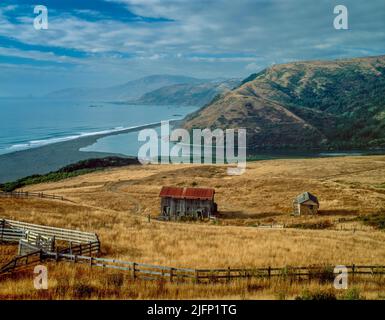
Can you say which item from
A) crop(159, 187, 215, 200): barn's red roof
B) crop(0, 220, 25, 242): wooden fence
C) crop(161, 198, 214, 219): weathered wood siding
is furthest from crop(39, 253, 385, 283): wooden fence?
crop(159, 187, 215, 200): barn's red roof

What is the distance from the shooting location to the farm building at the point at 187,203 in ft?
199

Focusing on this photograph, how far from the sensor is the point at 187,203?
202 feet

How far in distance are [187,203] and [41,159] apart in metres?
92.3

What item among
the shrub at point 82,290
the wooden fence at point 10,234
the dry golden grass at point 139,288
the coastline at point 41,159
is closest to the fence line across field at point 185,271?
the dry golden grass at point 139,288

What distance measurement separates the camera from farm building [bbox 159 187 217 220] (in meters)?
60.6

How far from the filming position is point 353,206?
5978 cm

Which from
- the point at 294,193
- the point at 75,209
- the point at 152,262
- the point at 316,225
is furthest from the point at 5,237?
the point at 294,193

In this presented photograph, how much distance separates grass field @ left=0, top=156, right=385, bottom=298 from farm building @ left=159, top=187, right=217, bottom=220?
102 inches

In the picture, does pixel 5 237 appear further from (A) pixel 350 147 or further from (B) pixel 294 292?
(A) pixel 350 147

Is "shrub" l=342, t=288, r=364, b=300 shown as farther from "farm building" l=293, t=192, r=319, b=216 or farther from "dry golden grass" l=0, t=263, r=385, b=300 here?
"farm building" l=293, t=192, r=319, b=216

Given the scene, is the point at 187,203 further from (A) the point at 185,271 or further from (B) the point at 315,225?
(A) the point at 185,271

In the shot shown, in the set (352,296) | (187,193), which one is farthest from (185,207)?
(352,296)

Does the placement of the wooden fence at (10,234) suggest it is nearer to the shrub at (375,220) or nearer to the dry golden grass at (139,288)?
the dry golden grass at (139,288)
